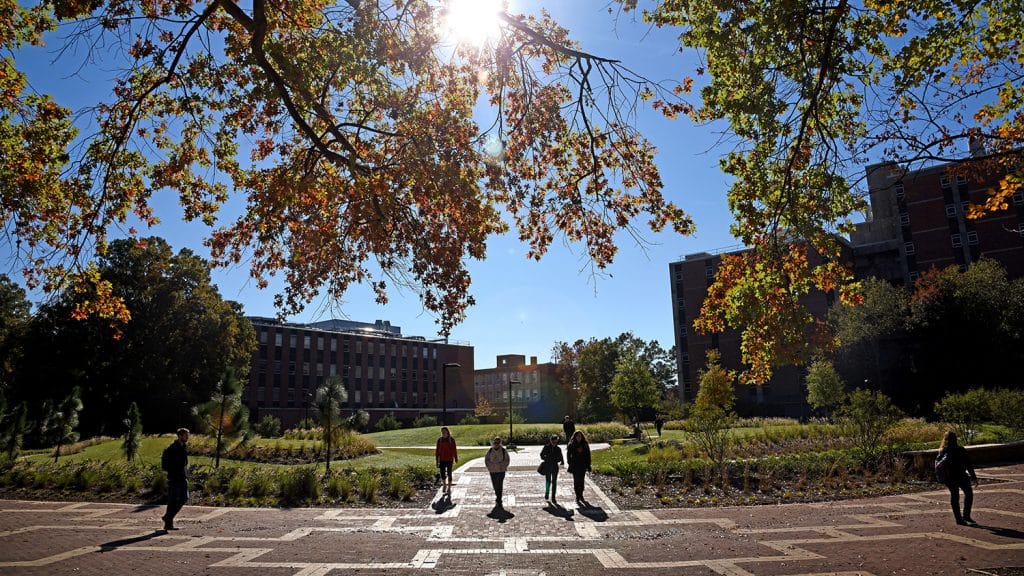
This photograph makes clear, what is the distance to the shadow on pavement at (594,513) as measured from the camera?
37.5 ft

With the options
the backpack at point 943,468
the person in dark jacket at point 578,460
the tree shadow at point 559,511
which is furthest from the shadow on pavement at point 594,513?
the backpack at point 943,468

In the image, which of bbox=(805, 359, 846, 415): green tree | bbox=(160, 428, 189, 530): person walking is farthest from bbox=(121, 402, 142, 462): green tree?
bbox=(805, 359, 846, 415): green tree

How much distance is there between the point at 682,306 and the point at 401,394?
1696 inches

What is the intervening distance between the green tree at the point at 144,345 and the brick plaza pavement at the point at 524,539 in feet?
103

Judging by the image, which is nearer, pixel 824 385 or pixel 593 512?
pixel 593 512

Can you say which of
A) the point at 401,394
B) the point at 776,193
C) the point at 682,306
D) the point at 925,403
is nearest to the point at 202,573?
the point at 776,193

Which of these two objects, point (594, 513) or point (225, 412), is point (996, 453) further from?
point (225, 412)

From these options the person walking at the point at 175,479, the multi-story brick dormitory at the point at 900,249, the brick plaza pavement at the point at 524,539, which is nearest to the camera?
the brick plaza pavement at the point at 524,539

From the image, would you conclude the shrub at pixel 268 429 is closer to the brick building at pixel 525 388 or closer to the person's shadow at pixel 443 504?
the person's shadow at pixel 443 504

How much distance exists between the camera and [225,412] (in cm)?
2188

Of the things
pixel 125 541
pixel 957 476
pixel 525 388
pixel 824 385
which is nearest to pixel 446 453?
pixel 125 541

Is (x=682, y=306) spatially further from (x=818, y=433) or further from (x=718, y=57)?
(x=718, y=57)

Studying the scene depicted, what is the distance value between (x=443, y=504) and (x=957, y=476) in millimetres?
10210

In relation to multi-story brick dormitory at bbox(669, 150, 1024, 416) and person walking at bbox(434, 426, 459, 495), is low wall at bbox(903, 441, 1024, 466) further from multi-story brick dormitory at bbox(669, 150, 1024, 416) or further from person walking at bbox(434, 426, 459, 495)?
multi-story brick dormitory at bbox(669, 150, 1024, 416)
